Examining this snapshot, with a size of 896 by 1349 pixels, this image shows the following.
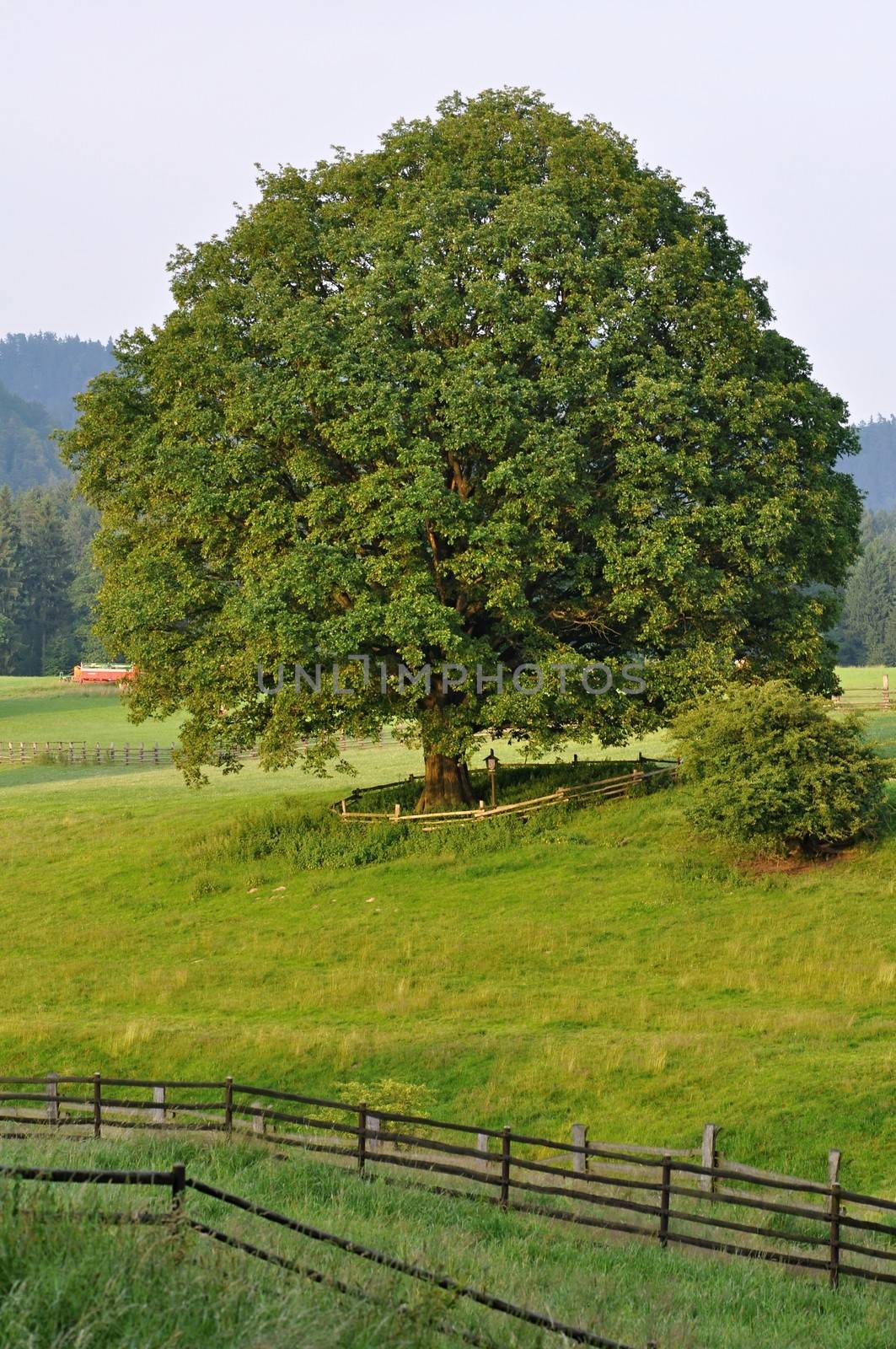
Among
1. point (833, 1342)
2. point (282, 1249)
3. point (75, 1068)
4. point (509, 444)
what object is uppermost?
point (509, 444)

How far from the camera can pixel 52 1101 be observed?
64.5ft

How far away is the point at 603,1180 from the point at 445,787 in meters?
26.7

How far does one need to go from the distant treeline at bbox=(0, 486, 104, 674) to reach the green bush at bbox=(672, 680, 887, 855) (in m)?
110

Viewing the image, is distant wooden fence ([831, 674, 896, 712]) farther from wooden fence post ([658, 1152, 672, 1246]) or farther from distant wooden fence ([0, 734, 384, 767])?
wooden fence post ([658, 1152, 672, 1246])

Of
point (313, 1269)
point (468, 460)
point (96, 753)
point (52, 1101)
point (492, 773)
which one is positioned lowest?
point (52, 1101)

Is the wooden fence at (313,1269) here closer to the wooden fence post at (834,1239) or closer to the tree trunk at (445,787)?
the wooden fence post at (834,1239)

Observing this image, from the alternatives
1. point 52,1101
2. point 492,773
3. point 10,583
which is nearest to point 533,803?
point 492,773

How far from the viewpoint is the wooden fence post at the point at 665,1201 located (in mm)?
14016

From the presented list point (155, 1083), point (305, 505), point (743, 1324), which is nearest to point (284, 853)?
point (305, 505)

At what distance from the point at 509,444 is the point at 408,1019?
15.3 metres

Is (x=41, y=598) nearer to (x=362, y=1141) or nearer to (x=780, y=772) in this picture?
(x=780, y=772)

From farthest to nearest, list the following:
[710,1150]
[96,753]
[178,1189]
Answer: [96,753]
[710,1150]
[178,1189]

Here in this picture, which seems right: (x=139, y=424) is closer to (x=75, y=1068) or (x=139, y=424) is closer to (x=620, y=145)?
(x=620, y=145)

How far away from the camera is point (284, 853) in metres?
40.1
